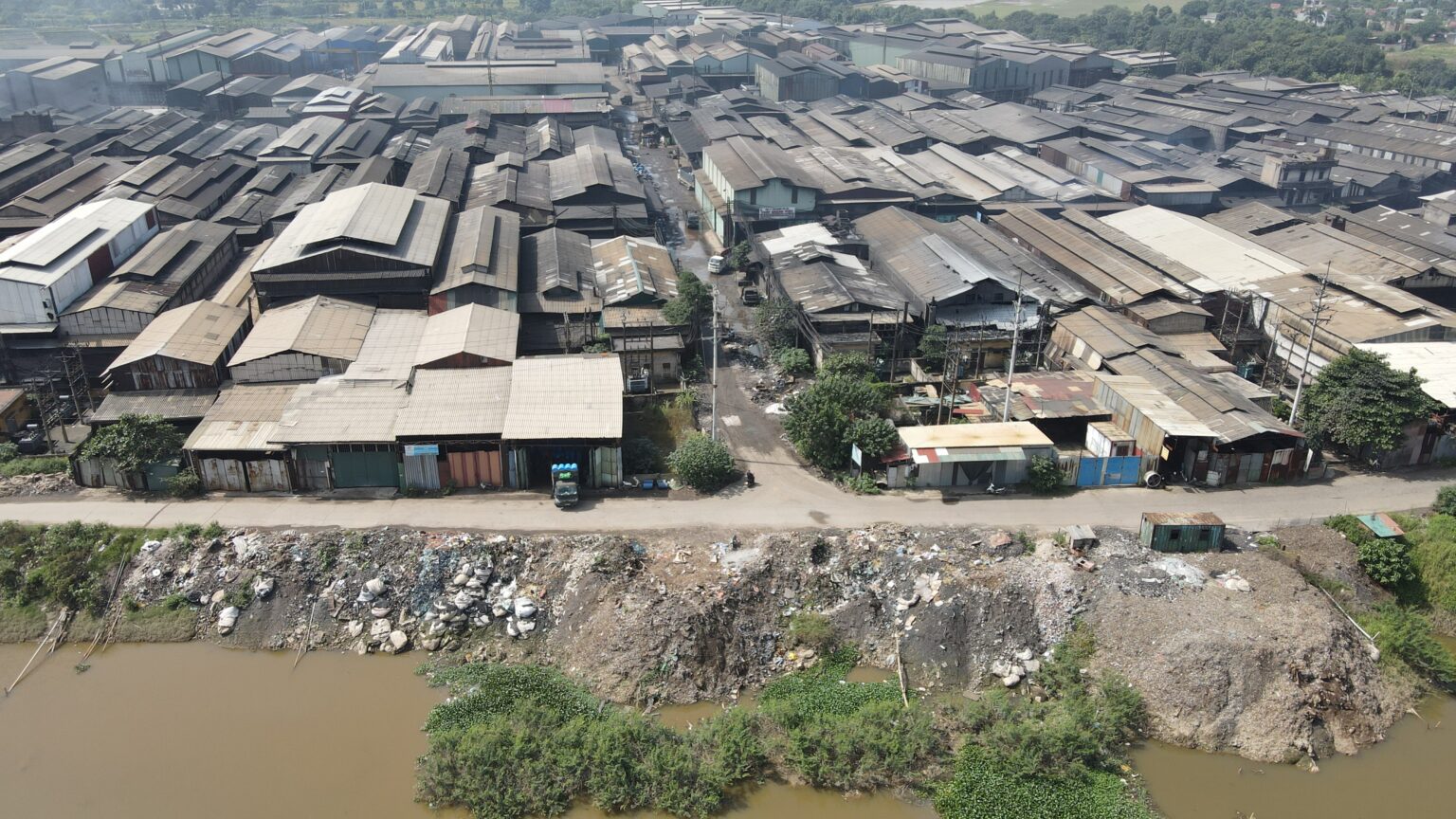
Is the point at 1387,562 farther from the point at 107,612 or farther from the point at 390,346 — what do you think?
the point at 107,612

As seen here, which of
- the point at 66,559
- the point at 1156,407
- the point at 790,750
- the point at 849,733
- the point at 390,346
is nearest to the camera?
the point at 790,750

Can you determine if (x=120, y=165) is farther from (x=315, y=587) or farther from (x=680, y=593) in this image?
(x=680, y=593)

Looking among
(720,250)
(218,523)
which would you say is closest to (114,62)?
(720,250)

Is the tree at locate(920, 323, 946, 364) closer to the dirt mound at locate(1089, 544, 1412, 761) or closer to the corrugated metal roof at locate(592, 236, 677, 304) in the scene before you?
the corrugated metal roof at locate(592, 236, 677, 304)

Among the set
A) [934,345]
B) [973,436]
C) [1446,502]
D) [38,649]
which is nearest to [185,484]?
[38,649]

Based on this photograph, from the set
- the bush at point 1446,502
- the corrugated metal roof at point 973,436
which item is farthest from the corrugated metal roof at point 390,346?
the bush at point 1446,502

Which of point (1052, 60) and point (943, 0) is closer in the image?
point (1052, 60)
